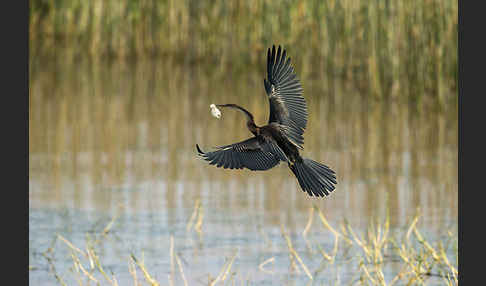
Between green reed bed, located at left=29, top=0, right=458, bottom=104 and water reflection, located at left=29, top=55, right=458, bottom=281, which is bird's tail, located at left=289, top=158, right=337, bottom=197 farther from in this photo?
green reed bed, located at left=29, top=0, right=458, bottom=104

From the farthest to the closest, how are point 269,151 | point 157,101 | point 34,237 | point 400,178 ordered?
point 157,101
point 400,178
point 34,237
point 269,151

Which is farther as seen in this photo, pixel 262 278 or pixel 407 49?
pixel 407 49

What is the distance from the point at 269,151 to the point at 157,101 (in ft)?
25.5

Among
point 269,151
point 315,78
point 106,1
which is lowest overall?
point 269,151

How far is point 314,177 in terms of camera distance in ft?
14.1

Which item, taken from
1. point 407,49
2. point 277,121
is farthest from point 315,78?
point 277,121

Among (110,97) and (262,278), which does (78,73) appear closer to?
(110,97)

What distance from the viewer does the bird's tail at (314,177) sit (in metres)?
4.24

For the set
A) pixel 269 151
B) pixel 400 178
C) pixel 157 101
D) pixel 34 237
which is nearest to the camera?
pixel 269 151

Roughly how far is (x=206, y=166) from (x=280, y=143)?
14.6 ft

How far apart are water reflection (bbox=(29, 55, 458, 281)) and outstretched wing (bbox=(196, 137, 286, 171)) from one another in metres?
1.99

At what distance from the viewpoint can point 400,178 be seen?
856cm

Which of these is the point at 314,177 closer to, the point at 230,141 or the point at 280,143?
the point at 280,143

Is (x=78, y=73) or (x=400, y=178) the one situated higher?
(x=78, y=73)
